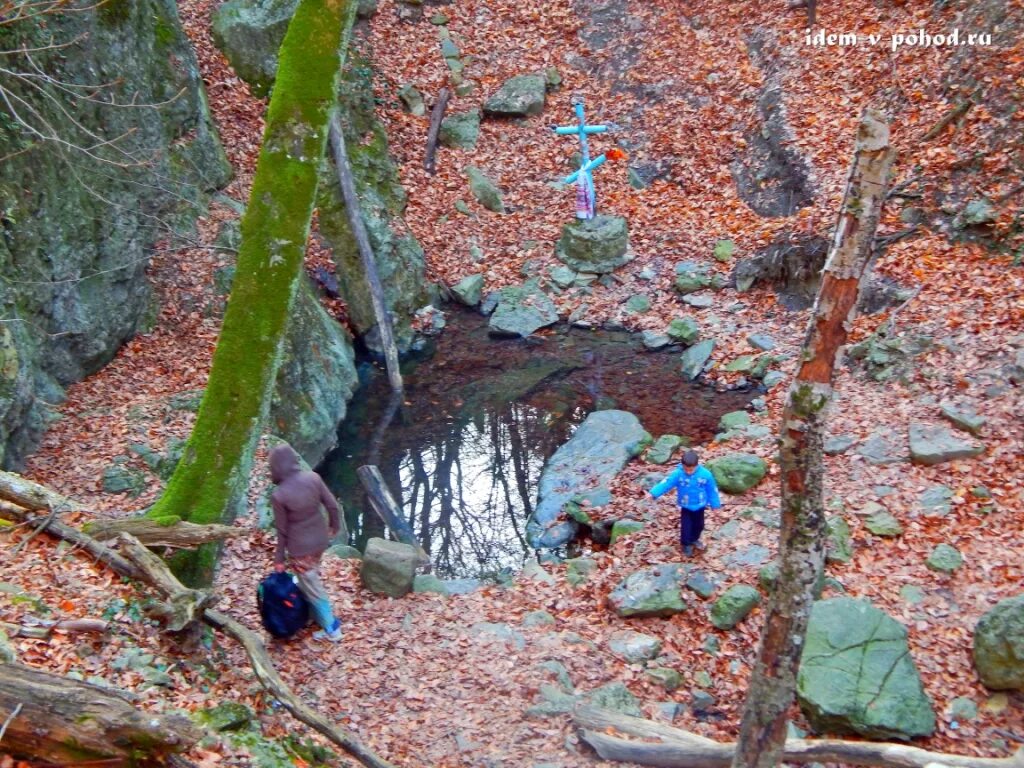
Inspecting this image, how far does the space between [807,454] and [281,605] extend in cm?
444

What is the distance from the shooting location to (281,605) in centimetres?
643

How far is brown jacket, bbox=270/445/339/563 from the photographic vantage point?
20.4 feet

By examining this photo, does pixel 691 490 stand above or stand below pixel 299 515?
above

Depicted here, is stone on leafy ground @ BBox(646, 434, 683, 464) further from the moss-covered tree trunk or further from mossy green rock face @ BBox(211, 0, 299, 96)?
mossy green rock face @ BBox(211, 0, 299, 96)

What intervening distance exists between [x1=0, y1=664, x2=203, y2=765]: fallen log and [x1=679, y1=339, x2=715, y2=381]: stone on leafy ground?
10325 millimetres

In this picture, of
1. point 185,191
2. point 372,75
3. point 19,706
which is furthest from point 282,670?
point 372,75

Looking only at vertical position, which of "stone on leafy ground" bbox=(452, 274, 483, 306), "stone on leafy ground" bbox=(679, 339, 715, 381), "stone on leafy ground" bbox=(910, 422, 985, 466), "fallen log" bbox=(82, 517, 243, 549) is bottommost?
"fallen log" bbox=(82, 517, 243, 549)

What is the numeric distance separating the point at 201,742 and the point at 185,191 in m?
9.14

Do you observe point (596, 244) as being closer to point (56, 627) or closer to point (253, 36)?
point (253, 36)

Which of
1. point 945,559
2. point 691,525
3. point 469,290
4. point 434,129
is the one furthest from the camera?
point 434,129

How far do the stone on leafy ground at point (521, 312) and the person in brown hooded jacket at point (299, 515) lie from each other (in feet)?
27.3

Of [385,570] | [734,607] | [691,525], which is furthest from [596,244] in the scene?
[734,607]

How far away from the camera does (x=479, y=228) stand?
1581cm

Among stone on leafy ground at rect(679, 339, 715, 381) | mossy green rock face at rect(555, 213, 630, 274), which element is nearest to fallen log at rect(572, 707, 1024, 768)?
stone on leafy ground at rect(679, 339, 715, 381)
